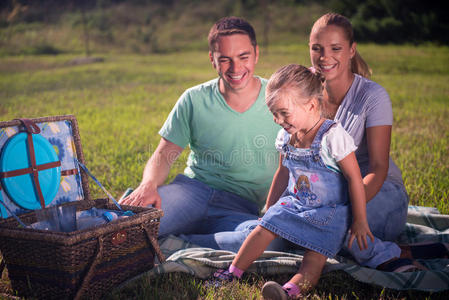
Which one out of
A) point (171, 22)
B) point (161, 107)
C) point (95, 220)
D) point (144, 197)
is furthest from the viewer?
point (171, 22)

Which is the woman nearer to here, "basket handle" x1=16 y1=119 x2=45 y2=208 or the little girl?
the little girl

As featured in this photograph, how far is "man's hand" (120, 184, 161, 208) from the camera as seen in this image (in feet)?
9.11

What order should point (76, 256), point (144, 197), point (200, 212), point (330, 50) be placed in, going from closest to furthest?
point (76, 256), point (330, 50), point (144, 197), point (200, 212)

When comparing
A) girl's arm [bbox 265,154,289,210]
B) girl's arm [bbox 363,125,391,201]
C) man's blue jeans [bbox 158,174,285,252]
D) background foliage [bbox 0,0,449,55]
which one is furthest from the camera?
background foliage [bbox 0,0,449,55]

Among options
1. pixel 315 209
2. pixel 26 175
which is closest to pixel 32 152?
pixel 26 175

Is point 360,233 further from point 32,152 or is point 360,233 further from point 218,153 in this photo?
point 32,152

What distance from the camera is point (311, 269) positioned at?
2.25 meters

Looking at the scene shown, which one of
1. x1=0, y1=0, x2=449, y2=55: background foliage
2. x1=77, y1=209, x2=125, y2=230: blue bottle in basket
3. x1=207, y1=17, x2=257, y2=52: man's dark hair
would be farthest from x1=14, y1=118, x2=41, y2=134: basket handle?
x1=0, y1=0, x2=449, y2=55: background foliage

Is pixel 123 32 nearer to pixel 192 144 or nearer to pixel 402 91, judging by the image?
pixel 402 91

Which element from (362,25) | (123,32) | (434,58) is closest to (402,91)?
(434,58)

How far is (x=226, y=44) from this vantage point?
2.85 m

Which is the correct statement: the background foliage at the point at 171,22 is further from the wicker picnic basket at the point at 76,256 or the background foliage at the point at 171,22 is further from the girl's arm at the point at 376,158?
the girl's arm at the point at 376,158

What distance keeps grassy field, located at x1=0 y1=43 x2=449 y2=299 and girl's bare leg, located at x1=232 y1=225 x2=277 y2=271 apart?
0.36 ft

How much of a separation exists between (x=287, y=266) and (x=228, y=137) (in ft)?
3.18
